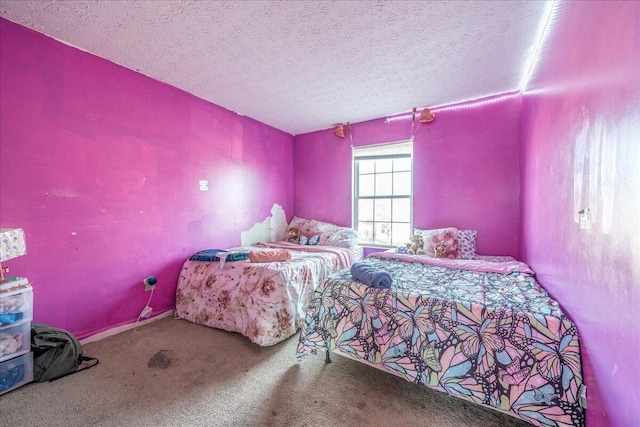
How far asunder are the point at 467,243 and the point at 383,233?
1.12 metres

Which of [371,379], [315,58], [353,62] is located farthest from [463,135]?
[371,379]

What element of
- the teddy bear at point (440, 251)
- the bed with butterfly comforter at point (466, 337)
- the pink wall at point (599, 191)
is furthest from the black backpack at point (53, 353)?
the teddy bear at point (440, 251)

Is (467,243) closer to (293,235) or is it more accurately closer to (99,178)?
(293,235)

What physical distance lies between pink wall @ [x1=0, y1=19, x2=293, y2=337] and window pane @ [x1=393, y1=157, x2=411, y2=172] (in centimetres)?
230

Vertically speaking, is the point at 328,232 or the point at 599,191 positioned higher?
the point at 599,191

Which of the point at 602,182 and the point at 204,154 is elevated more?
the point at 204,154

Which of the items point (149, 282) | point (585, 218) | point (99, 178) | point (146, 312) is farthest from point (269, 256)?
point (585, 218)

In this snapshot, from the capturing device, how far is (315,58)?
212cm

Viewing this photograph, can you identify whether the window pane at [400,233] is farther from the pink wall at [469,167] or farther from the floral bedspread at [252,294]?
the floral bedspread at [252,294]

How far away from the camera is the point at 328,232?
12.0 feet

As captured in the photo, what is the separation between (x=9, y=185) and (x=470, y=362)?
10.0ft

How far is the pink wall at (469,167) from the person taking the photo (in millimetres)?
2801

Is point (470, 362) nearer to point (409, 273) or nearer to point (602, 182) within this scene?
point (409, 273)

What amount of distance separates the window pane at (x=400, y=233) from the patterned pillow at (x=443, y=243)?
58 centimetres
